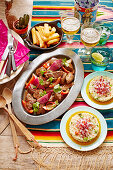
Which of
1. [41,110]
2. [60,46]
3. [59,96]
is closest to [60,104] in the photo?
[59,96]

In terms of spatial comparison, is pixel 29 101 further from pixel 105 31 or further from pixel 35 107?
pixel 105 31

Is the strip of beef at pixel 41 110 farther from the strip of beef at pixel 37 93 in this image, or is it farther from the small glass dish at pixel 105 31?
the small glass dish at pixel 105 31

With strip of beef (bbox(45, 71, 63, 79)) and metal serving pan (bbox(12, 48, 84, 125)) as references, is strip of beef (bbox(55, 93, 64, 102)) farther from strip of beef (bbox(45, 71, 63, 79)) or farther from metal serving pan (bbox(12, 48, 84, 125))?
strip of beef (bbox(45, 71, 63, 79))

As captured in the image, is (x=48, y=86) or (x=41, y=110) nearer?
(x=41, y=110)

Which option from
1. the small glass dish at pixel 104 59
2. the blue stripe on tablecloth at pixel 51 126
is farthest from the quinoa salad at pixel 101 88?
the blue stripe on tablecloth at pixel 51 126

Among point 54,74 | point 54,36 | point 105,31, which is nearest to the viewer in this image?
point 54,74

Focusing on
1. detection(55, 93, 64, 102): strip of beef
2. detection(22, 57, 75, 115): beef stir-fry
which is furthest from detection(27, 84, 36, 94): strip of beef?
detection(55, 93, 64, 102): strip of beef
